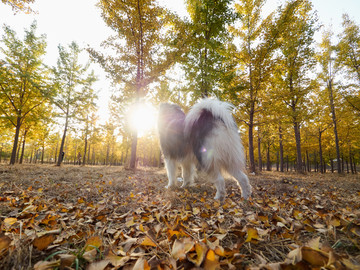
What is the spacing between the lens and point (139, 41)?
7559 millimetres

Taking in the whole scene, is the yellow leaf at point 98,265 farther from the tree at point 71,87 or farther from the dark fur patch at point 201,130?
the tree at point 71,87

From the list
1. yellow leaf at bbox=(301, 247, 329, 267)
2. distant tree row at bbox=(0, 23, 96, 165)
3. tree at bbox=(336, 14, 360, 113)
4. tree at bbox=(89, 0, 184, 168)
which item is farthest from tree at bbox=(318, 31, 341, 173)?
distant tree row at bbox=(0, 23, 96, 165)

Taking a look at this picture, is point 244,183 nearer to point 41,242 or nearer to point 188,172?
point 188,172

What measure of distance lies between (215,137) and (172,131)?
120cm

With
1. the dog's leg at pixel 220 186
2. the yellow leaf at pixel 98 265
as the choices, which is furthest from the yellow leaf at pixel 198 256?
the dog's leg at pixel 220 186

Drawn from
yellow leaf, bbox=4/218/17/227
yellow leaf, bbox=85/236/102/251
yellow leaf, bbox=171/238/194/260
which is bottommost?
yellow leaf, bbox=4/218/17/227

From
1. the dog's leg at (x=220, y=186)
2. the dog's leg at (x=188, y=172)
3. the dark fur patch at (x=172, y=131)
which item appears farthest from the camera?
the dog's leg at (x=188, y=172)

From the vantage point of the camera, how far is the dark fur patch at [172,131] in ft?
11.0

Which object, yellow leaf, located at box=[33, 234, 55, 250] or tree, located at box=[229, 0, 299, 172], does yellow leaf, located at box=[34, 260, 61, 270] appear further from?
tree, located at box=[229, 0, 299, 172]

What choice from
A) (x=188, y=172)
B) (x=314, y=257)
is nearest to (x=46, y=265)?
(x=314, y=257)

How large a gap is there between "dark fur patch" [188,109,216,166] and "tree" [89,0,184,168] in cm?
549

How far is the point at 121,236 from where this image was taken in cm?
120

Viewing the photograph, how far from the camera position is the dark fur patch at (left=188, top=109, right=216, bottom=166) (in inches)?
105

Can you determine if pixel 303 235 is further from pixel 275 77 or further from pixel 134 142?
pixel 275 77
